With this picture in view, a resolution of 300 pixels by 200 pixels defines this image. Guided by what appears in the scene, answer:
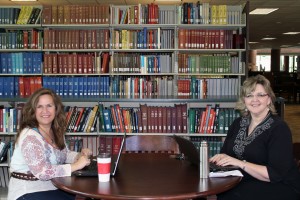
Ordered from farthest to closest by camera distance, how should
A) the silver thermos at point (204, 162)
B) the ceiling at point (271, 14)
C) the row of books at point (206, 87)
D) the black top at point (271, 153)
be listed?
the ceiling at point (271, 14)
the row of books at point (206, 87)
the black top at point (271, 153)
the silver thermos at point (204, 162)

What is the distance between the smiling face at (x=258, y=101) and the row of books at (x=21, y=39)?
3358 mm

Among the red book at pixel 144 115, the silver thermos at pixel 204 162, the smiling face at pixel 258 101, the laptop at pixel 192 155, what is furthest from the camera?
the red book at pixel 144 115

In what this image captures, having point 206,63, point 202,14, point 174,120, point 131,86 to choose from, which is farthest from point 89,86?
point 202,14

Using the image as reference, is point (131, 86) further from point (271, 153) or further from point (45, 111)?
point (271, 153)

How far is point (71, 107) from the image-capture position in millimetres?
4488

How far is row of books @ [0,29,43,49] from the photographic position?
5.00 m

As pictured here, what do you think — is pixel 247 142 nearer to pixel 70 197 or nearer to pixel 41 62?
pixel 70 197

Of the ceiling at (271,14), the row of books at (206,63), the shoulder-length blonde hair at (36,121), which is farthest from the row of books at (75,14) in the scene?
the ceiling at (271,14)

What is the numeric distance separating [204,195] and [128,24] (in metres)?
3.62

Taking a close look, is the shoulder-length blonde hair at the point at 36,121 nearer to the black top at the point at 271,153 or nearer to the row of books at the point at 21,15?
the black top at the point at 271,153

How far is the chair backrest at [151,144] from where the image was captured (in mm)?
2732

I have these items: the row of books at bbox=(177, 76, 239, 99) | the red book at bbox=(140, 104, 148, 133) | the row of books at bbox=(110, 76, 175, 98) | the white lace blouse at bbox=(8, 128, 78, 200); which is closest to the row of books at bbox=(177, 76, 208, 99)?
the row of books at bbox=(177, 76, 239, 99)

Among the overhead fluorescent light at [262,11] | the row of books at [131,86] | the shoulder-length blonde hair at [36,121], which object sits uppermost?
the overhead fluorescent light at [262,11]

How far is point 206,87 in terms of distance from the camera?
16.0 ft
